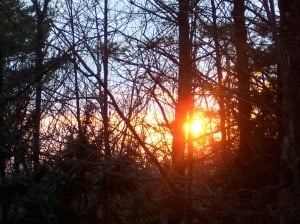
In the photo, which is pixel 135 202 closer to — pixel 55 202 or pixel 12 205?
pixel 55 202

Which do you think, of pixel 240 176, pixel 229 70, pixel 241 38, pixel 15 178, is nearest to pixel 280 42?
pixel 229 70

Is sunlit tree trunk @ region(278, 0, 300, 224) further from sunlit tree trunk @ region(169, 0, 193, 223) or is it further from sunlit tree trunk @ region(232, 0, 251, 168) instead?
sunlit tree trunk @ region(169, 0, 193, 223)

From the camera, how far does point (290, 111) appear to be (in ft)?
12.2

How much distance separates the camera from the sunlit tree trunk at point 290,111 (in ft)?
12.0

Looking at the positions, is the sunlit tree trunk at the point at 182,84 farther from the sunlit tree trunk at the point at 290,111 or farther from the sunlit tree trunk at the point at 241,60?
the sunlit tree trunk at the point at 290,111

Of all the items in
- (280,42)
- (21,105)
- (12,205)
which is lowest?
(12,205)

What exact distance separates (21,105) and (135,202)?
9.21 feet

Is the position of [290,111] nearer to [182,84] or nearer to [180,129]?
[182,84]

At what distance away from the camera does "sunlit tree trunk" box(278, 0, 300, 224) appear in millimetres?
3664

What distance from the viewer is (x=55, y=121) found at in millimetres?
11562

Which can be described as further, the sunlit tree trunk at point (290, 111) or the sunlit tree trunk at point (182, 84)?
the sunlit tree trunk at point (182, 84)

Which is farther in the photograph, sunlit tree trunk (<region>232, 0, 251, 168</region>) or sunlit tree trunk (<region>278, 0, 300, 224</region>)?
sunlit tree trunk (<region>232, 0, 251, 168</region>)

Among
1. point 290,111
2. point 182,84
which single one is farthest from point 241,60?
point 290,111

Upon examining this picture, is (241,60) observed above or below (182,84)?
above
